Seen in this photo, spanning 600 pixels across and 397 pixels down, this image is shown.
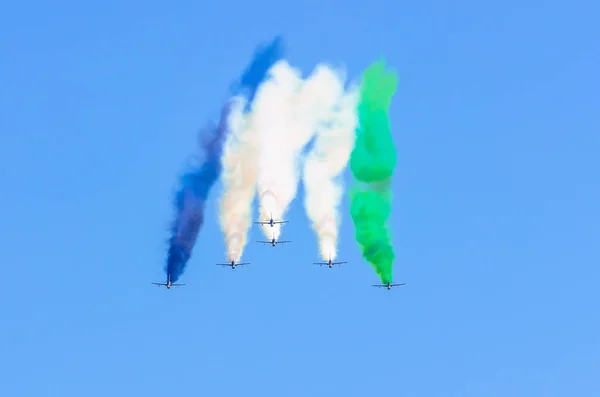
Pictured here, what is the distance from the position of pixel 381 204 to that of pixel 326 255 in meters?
5.77

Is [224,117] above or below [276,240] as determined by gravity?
above

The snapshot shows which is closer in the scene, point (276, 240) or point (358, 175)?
point (358, 175)

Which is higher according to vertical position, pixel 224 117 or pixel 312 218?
pixel 224 117

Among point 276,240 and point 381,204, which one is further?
point 276,240

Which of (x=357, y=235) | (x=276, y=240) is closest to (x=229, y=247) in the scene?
(x=276, y=240)

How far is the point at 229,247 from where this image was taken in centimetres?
7388

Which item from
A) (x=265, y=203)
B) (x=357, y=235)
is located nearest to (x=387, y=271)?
(x=357, y=235)

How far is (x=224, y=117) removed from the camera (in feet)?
236

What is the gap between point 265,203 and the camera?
72438 mm

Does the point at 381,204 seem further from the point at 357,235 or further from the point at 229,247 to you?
the point at 229,247

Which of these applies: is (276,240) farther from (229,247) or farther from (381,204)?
(381,204)

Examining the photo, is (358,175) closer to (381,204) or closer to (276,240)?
(381,204)

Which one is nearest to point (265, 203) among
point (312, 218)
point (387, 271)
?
point (312, 218)

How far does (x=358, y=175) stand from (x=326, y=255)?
6.27 m
